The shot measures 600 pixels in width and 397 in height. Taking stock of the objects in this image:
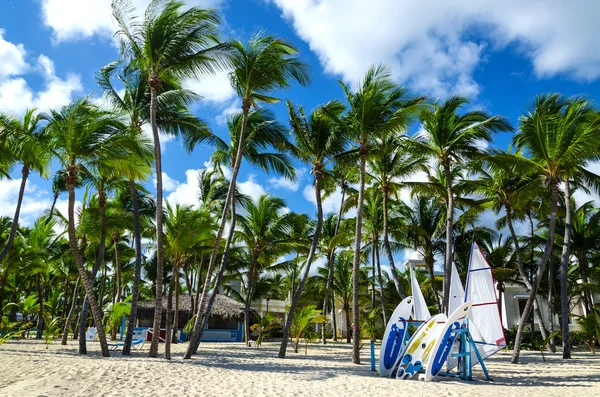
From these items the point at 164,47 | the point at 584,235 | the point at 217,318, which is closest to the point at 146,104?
the point at 164,47

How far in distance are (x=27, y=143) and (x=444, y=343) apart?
1138 cm

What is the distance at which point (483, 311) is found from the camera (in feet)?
32.6

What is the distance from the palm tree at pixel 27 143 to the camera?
11.6 metres

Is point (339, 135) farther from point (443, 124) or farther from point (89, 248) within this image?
point (89, 248)

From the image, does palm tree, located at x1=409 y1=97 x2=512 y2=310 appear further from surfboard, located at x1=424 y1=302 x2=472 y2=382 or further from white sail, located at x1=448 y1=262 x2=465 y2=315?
surfboard, located at x1=424 y1=302 x2=472 y2=382

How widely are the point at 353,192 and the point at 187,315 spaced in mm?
14014

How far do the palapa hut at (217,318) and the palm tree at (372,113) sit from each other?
15994mm

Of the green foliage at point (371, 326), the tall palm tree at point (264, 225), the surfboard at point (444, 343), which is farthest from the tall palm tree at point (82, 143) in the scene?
the green foliage at point (371, 326)

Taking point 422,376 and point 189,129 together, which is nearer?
point 422,376

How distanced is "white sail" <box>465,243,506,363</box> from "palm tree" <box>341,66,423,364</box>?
134 inches

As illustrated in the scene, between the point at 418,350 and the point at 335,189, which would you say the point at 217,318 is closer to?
the point at 335,189

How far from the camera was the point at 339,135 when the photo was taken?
14578 millimetres

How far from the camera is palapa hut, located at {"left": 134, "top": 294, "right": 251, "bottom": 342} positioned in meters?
27.0

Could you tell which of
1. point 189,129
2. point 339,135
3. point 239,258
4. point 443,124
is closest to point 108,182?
point 189,129
